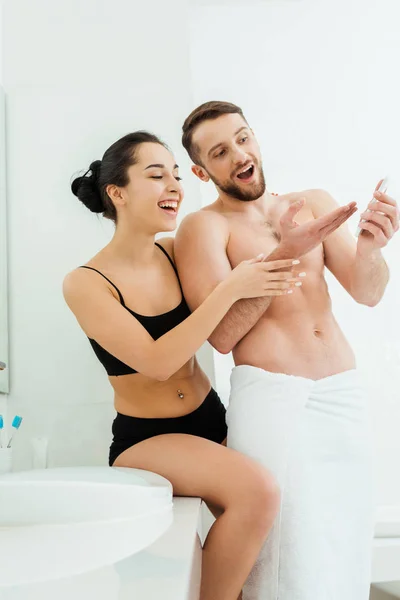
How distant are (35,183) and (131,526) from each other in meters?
1.50

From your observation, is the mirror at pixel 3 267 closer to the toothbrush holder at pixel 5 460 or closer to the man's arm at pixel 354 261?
the toothbrush holder at pixel 5 460

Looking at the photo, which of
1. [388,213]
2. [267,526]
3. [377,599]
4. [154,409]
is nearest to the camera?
[267,526]

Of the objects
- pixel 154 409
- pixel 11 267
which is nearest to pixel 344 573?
pixel 154 409

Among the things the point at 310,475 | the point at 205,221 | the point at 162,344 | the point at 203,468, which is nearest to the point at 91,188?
the point at 205,221

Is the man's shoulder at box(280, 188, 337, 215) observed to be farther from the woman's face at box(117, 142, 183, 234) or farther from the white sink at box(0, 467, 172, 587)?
the white sink at box(0, 467, 172, 587)

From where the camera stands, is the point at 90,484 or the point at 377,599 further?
the point at 377,599

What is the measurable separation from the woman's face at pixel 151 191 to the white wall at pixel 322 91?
0.51 m

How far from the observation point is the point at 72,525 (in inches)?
27.6

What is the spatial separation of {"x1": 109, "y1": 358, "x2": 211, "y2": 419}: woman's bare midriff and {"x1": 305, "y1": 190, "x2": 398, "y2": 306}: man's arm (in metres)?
0.46

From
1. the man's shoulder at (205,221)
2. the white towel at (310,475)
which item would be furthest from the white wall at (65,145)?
the white towel at (310,475)

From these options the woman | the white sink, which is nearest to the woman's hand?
the woman

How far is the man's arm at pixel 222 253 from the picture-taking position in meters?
1.29

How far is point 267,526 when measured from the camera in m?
1.19

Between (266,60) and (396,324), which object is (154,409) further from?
(266,60)
